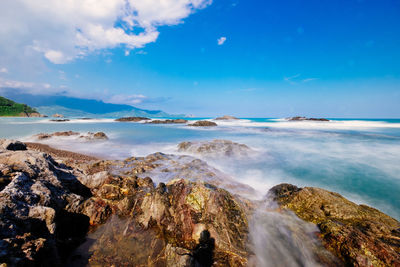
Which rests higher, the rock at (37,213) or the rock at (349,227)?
the rock at (37,213)

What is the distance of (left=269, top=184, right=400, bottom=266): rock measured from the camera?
3082 mm

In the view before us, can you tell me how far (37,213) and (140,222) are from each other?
210 cm

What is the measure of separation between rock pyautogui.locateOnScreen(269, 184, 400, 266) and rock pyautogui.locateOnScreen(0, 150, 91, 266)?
5456mm

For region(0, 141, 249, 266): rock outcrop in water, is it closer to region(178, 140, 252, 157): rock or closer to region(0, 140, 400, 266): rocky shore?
region(0, 140, 400, 266): rocky shore

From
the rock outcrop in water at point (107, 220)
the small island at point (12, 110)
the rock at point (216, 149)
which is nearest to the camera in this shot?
the rock outcrop in water at point (107, 220)

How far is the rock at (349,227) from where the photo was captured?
3.08 m

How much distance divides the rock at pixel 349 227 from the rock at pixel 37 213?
5456 millimetres

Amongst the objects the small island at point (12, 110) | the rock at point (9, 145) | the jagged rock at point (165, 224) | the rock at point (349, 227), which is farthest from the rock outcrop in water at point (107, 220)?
the small island at point (12, 110)

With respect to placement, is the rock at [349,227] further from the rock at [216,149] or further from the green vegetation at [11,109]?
the green vegetation at [11,109]

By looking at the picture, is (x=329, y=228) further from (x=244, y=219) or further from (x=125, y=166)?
(x=125, y=166)

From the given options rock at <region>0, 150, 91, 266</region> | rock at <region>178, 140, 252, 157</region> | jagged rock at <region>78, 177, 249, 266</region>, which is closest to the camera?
rock at <region>0, 150, 91, 266</region>

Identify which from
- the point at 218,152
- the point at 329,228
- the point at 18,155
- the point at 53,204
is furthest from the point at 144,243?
the point at 218,152

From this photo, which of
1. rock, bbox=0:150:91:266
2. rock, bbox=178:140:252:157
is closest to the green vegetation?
rock, bbox=178:140:252:157

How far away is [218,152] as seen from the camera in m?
13.3
